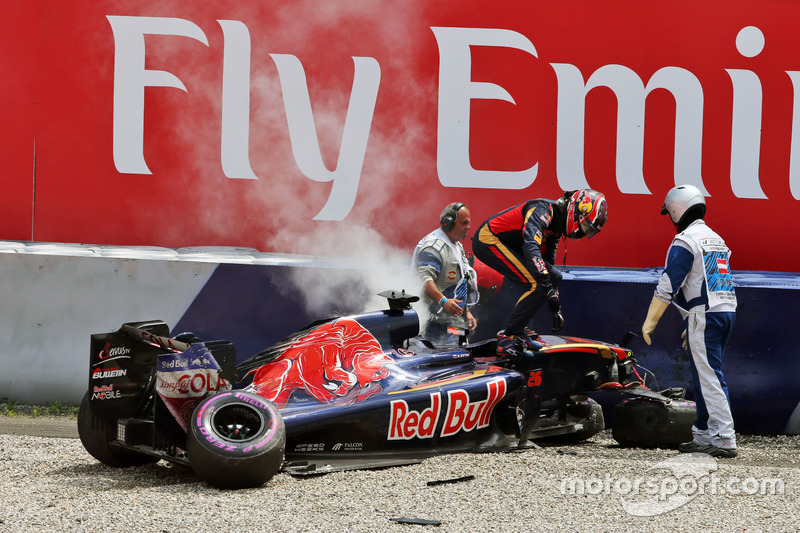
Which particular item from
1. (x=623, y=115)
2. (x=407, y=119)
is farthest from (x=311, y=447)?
(x=623, y=115)

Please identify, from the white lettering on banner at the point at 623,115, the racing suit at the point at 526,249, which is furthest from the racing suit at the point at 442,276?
the white lettering on banner at the point at 623,115

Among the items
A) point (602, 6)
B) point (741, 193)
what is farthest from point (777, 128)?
point (602, 6)

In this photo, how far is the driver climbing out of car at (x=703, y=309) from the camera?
661 cm

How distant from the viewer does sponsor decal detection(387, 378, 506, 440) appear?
18.2 feet

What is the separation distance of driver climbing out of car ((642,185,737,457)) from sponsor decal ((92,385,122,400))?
368 centimetres

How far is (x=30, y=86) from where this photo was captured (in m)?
8.70

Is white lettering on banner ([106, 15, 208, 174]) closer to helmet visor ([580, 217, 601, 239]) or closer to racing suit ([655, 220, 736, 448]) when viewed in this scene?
helmet visor ([580, 217, 601, 239])

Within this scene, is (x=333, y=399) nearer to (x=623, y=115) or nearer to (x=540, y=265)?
(x=540, y=265)

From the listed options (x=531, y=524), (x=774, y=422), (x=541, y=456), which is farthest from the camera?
(x=774, y=422)

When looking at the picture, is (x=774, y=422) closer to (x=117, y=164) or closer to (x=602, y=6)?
(x=602, y=6)

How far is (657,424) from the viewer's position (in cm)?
677

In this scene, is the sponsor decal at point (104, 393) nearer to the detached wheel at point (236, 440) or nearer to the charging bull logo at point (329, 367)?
the detached wheel at point (236, 440)

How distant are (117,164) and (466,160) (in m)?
3.31

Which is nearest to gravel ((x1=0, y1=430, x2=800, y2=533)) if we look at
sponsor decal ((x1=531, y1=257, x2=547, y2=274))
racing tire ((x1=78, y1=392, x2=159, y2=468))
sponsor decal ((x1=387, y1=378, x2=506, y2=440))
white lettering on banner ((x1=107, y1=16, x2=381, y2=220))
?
racing tire ((x1=78, y1=392, x2=159, y2=468))
